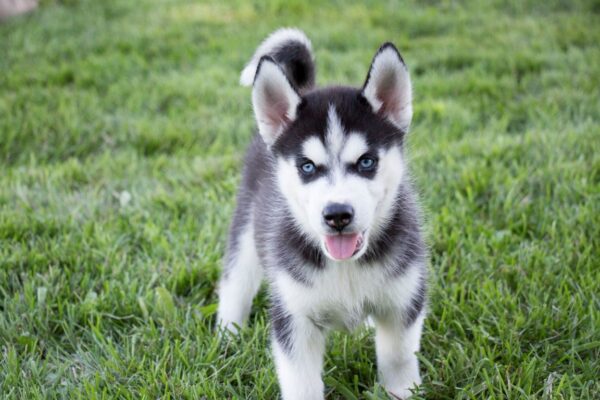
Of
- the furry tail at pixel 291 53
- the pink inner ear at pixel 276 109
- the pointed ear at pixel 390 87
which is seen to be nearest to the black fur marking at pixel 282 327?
the pink inner ear at pixel 276 109

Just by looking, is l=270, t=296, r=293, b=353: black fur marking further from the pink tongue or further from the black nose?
the black nose

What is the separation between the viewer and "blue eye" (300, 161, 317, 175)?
2926mm

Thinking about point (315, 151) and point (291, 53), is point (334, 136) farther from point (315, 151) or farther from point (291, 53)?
point (291, 53)

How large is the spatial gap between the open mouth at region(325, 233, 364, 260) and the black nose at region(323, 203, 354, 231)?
11cm

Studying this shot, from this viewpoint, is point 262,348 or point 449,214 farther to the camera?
point 449,214

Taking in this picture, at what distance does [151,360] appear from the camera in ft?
11.0

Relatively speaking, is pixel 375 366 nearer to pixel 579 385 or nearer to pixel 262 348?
pixel 262 348

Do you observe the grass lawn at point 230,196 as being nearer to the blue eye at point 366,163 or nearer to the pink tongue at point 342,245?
the pink tongue at point 342,245

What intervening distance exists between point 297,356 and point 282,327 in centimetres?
14

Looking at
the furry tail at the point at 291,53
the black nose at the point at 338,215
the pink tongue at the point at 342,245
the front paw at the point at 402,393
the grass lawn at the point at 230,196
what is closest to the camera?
the black nose at the point at 338,215

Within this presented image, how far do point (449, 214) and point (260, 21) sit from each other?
508cm

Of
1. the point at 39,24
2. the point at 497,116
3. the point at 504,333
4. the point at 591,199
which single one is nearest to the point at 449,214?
the point at 591,199

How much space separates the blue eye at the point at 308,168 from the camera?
2926mm

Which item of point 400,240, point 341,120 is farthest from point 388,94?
point 400,240
